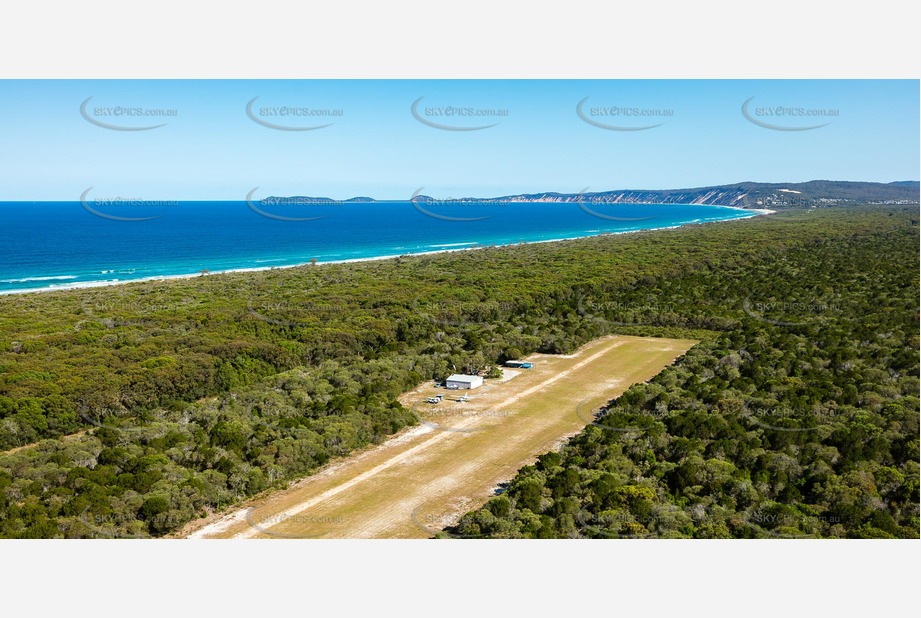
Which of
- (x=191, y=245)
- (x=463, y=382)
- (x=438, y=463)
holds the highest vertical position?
(x=191, y=245)

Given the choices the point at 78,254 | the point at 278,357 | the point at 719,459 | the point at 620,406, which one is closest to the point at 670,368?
the point at 620,406

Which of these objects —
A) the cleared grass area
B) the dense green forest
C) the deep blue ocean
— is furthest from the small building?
the deep blue ocean

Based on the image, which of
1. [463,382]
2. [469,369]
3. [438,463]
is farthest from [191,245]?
[438,463]

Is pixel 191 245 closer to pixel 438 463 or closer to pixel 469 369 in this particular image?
pixel 469 369

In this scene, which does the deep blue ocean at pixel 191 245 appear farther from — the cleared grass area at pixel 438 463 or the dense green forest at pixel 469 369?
the cleared grass area at pixel 438 463

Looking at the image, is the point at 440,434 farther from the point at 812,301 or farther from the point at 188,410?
the point at 812,301

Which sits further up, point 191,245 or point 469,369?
point 191,245
